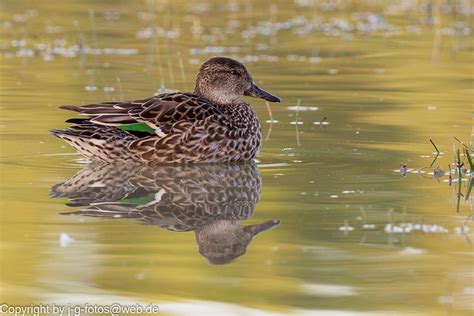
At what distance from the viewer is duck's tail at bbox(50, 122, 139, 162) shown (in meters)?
9.39

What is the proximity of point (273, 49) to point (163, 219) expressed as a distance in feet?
34.4

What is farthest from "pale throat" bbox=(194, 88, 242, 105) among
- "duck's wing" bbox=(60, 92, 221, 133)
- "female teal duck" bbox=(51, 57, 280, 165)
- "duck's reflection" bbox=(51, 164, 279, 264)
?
"duck's reflection" bbox=(51, 164, 279, 264)

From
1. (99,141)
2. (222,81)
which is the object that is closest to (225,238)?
(99,141)

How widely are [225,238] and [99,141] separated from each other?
2819 millimetres

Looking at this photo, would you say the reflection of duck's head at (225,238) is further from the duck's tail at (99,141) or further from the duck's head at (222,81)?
the duck's head at (222,81)

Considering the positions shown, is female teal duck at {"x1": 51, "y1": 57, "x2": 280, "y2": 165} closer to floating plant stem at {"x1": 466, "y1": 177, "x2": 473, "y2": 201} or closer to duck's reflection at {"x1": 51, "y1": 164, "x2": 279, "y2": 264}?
duck's reflection at {"x1": 51, "y1": 164, "x2": 279, "y2": 264}

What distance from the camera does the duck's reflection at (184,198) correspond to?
6.88 m

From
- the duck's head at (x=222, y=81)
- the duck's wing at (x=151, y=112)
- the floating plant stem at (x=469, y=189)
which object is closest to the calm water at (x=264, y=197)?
the floating plant stem at (x=469, y=189)

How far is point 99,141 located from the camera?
9375mm

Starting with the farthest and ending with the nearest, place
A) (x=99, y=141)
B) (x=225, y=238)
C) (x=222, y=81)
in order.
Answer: (x=222, y=81)
(x=99, y=141)
(x=225, y=238)

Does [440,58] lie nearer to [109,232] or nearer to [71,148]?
[71,148]

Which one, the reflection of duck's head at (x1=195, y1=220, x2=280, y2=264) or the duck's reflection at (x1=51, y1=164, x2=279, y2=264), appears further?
the duck's reflection at (x1=51, y1=164, x2=279, y2=264)

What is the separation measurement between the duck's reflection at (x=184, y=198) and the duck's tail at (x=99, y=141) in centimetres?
14

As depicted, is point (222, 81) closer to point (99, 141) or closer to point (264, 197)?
point (99, 141)
